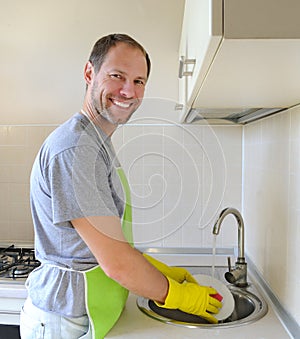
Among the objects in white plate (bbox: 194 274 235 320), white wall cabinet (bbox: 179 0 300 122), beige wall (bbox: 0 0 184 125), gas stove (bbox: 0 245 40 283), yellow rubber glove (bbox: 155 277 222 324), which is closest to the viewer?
white wall cabinet (bbox: 179 0 300 122)

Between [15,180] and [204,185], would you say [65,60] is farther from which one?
[204,185]

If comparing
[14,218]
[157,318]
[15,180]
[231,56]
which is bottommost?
[157,318]

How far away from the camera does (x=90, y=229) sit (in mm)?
944

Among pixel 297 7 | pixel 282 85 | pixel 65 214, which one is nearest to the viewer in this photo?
pixel 297 7

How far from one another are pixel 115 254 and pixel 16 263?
857 millimetres

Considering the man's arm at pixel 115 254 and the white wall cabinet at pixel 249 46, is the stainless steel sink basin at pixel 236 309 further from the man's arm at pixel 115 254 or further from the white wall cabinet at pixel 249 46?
the white wall cabinet at pixel 249 46

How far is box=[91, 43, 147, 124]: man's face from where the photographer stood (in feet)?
3.37

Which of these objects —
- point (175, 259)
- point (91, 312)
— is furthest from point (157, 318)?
point (175, 259)

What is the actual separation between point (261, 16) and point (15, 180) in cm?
166

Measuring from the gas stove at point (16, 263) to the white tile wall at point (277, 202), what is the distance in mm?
868

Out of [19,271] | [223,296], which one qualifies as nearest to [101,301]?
[223,296]

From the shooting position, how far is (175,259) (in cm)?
179

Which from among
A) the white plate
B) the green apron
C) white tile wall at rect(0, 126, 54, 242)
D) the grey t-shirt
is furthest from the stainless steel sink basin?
white tile wall at rect(0, 126, 54, 242)

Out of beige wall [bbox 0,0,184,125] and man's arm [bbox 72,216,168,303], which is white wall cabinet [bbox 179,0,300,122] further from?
→ beige wall [bbox 0,0,184,125]
